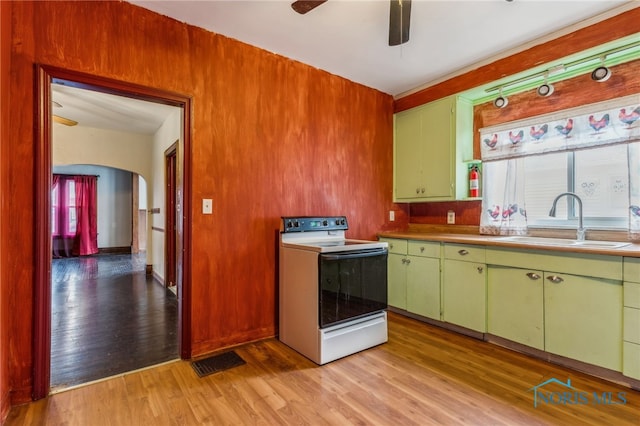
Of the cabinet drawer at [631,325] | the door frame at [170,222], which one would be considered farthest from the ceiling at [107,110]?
the cabinet drawer at [631,325]

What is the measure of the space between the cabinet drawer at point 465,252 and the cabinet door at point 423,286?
0.48 ft

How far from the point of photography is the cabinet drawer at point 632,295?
1864 millimetres

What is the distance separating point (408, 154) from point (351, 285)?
6.19 ft

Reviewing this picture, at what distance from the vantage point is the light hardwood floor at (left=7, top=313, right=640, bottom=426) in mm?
1658

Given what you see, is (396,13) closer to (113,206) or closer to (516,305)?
(516,305)

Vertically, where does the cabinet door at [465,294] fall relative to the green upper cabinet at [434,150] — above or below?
below

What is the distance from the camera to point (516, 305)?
2400mm

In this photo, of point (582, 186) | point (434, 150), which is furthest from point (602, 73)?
point (434, 150)

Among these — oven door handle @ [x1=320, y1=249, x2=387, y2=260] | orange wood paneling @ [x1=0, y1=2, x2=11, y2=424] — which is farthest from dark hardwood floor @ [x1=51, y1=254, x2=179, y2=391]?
oven door handle @ [x1=320, y1=249, x2=387, y2=260]

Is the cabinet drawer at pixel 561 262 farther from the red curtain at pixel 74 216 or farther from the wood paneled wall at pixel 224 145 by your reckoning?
the red curtain at pixel 74 216

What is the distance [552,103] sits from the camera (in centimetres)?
277

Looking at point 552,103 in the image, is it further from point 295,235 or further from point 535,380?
point 295,235

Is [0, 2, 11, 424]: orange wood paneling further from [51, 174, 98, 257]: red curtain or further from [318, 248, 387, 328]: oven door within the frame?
[51, 174, 98, 257]: red curtain

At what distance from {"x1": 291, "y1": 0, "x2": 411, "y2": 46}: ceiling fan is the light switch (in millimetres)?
1453
